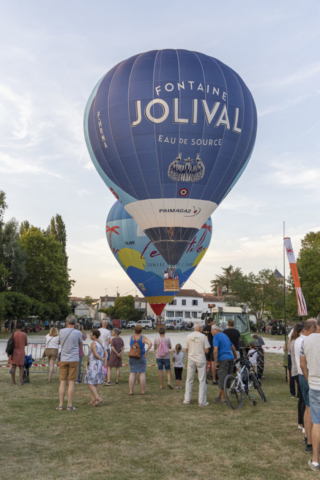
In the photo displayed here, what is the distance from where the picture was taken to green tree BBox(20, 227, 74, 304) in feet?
158

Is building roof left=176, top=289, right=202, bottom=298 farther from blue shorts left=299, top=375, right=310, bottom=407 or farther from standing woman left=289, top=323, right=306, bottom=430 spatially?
blue shorts left=299, top=375, right=310, bottom=407

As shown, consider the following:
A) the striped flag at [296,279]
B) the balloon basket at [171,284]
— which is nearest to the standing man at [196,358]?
the striped flag at [296,279]

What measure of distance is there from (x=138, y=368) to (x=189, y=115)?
14.8 m

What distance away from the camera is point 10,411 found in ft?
Result: 27.8

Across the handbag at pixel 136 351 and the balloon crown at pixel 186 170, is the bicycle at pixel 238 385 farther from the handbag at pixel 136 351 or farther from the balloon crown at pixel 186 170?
the balloon crown at pixel 186 170

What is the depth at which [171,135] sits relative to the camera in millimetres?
21891

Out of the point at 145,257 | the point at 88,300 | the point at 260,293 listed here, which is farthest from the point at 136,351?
the point at 88,300

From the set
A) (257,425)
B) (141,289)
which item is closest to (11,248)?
(141,289)

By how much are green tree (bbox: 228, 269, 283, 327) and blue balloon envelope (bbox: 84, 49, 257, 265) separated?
107 ft

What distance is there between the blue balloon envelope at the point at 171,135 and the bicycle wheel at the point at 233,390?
49.2ft

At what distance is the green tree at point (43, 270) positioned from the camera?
1896 inches

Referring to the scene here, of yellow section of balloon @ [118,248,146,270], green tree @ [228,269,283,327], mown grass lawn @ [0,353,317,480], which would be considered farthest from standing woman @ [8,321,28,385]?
green tree @ [228,269,283,327]

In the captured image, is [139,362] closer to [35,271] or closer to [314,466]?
[314,466]

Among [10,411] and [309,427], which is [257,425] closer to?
[309,427]
